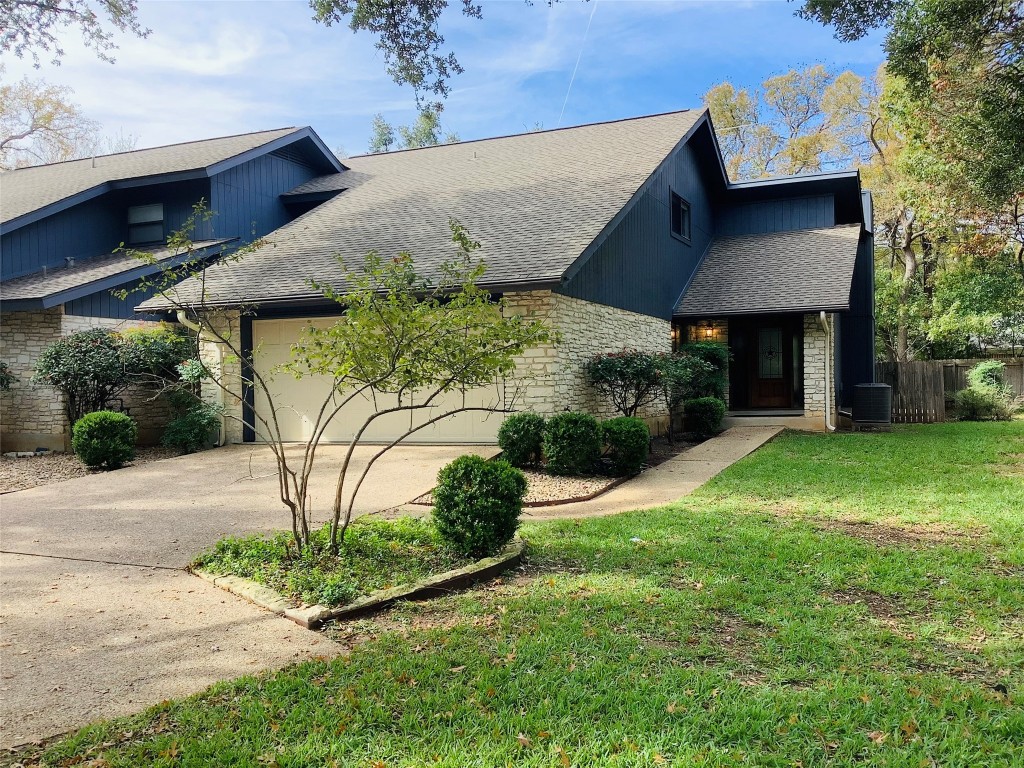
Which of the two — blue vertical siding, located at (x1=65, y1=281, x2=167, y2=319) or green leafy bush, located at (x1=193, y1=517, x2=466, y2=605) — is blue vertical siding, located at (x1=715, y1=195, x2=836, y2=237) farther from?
green leafy bush, located at (x1=193, y1=517, x2=466, y2=605)

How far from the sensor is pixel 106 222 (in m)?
16.4

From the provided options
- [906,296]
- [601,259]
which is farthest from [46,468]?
[906,296]

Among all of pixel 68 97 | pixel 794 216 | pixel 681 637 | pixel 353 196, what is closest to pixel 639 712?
pixel 681 637

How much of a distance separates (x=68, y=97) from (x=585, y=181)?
2471 cm

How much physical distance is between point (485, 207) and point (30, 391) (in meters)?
9.31

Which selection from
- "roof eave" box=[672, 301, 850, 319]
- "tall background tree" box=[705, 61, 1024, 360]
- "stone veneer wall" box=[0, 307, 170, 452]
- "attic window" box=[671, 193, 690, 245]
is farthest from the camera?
"tall background tree" box=[705, 61, 1024, 360]

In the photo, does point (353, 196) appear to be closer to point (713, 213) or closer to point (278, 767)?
point (713, 213)

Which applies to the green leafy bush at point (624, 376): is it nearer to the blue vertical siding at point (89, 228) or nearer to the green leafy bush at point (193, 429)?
the green leafy bush at point (193, 429)

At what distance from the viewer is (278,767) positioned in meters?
2.82

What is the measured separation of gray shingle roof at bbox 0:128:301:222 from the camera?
1578 cm

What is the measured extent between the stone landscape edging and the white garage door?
6297 millimetres

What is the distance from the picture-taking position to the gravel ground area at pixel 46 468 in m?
10.6

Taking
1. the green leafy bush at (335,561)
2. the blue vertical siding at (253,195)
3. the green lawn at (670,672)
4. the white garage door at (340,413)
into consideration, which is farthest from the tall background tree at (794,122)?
the green leafy bush at (335,561)

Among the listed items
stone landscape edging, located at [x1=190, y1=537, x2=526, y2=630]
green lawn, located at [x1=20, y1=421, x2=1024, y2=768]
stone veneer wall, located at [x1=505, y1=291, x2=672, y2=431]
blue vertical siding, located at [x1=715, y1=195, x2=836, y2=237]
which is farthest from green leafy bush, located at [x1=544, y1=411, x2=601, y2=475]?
blue vertical siding, located at [x1=715, y1=195, x2=836, y2=237]
